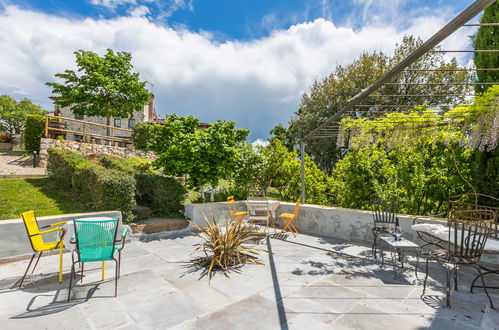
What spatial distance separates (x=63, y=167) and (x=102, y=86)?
11440mm

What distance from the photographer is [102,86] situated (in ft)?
56.7

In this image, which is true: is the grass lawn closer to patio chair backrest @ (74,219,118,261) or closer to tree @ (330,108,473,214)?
patio chair backrest @ (74,219,118,261)

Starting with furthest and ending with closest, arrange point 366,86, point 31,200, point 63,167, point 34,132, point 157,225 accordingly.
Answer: point 366,86, point 34,132, point 63,167, point 31,200, point 157,225

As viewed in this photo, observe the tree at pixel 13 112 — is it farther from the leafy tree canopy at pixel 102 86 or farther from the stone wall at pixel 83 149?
the stone wall at pixel 83 149

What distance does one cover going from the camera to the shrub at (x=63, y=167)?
753cm

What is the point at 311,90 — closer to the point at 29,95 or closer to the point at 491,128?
the point at 491,128

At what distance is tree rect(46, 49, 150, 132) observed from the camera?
17062 millimetres

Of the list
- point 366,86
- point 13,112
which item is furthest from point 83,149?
point 13,112

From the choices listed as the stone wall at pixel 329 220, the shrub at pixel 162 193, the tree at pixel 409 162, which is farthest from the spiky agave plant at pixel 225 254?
the tree at pixel 409 162

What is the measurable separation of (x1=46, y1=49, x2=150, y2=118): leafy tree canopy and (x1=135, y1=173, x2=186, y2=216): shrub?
1319 centimetres

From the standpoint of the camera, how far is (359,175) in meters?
6.70

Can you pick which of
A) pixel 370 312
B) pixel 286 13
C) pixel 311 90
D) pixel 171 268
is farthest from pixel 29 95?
pixel 370 312

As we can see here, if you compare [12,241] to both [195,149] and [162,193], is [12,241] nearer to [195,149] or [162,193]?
[162,193]

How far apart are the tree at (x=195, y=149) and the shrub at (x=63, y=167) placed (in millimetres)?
2418
